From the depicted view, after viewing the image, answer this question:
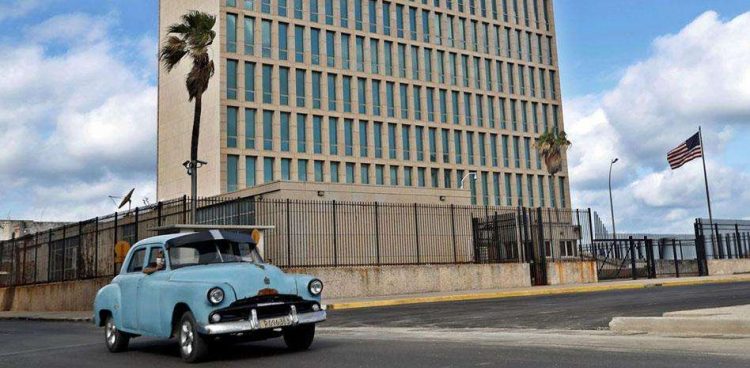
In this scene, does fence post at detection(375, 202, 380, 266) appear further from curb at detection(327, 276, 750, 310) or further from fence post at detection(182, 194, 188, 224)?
fence post at detection(182, 194, 188, 224)

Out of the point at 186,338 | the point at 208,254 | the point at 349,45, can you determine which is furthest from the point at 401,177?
the point at 186,338

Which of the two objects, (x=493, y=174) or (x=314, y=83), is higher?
(x=314, y=83)

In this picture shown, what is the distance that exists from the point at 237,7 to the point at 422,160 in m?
20.9

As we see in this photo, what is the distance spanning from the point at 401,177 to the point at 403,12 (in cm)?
1563

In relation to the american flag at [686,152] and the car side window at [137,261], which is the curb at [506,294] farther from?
the american flag at [686,152]

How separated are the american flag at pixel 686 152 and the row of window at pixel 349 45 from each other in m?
27.1

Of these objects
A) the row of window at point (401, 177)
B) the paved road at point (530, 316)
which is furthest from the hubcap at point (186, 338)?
the row of window at point (401, 177)

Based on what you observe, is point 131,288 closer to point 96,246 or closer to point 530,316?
point 530,316

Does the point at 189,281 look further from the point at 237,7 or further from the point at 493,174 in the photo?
the point at 493,174

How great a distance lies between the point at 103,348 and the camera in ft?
36.5

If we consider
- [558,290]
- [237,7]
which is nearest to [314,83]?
[237,7]

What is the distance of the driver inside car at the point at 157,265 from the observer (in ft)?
30.8

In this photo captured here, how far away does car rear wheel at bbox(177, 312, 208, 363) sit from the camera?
820 cm

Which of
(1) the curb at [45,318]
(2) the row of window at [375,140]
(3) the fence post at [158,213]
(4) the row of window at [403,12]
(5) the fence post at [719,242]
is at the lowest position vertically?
(1) the curb at [45,318]
